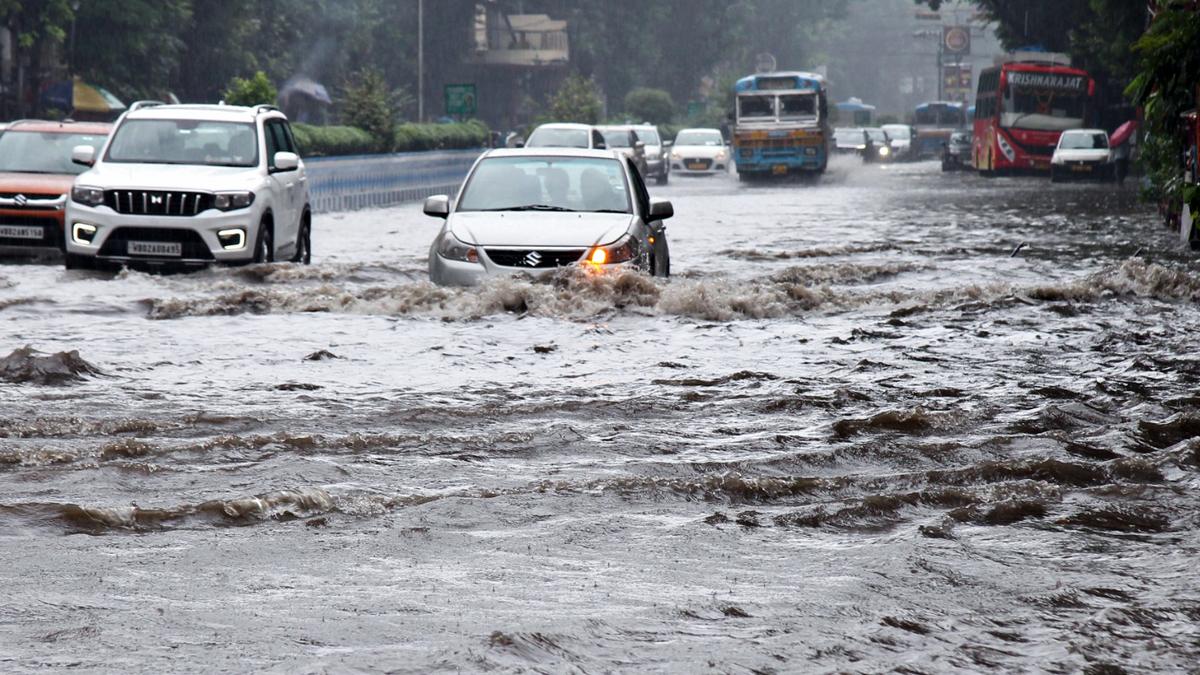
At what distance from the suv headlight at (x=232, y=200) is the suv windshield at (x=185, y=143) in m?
0.72

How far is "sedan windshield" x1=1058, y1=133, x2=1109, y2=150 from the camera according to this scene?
4616 cm

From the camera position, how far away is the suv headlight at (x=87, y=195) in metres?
15.4

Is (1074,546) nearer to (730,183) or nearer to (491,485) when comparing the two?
(491,485)

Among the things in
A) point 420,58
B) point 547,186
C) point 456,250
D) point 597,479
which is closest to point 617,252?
point 456,250

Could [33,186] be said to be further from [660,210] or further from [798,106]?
[798,106]

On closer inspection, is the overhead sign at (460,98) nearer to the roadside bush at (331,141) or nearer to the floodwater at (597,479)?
the roadside bush at (331,141)

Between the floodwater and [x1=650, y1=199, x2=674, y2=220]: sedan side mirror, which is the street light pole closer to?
[x1=650, y1=199, x2=674, y2=220]: sedan side mirror

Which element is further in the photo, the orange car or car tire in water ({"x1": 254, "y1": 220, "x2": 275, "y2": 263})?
the orange car

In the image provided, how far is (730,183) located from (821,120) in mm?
3316

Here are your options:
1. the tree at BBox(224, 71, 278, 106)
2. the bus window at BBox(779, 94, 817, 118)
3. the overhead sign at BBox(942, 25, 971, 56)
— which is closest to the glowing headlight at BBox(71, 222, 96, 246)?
the tree at BBox(224, 71, 278, 106)

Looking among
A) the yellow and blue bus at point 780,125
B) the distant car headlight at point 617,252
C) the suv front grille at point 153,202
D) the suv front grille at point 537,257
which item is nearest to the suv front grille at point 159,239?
the suv front grille at point 153,202

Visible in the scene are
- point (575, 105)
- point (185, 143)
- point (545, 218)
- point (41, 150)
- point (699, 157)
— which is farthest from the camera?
point (575, 105)

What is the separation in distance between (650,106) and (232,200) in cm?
6721

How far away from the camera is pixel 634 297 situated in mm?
12953
